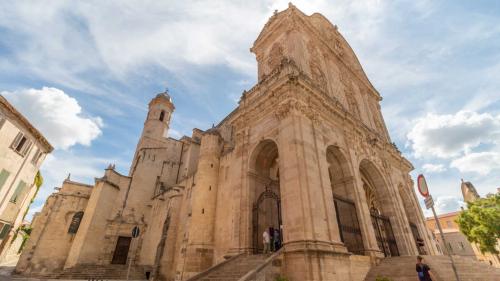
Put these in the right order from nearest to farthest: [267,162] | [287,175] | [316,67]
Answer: [287,175], [267,162], [316,67]

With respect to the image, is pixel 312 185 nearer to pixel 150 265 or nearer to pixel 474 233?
pixel 150 265

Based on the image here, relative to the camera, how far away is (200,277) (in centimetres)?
809

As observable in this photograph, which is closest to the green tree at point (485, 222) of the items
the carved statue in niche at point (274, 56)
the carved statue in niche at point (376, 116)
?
the carved statue in niche at point (376, 116)

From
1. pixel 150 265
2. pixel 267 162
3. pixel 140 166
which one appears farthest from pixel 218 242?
pixel 140 166

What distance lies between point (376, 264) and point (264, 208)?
5.51m

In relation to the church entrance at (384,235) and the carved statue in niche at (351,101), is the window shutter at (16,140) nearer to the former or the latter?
the church entrance at (384,235)

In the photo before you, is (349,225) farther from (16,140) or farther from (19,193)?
(19,193)

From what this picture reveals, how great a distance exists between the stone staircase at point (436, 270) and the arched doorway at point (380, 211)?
2.52 meters

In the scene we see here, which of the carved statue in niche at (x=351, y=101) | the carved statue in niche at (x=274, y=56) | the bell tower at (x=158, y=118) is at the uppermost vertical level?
the bell tower at (x=158, y=118)

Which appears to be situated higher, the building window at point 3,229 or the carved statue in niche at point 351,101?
the carved statue in niche at point 351,101

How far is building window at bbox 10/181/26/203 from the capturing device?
14.6 metres

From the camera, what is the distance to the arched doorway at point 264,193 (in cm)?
1095

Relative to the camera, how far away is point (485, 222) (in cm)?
2023

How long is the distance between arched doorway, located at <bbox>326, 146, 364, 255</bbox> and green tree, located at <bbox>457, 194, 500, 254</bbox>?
59.0ft
